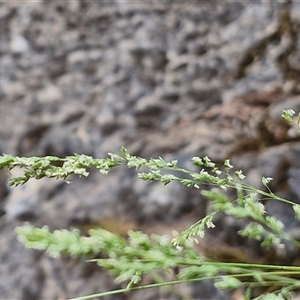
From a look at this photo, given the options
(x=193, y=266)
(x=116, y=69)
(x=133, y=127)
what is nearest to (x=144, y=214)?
(x=133, y=127)

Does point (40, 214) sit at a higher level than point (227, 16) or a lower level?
lower

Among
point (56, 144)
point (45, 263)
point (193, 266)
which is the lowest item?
point (45, 263)

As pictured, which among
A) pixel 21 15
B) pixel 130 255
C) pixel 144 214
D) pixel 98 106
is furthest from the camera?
pixel 21 15

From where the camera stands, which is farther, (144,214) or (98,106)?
(98,106)

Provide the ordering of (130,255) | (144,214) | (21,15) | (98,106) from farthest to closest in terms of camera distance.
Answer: (21,15) < (98,106) < (144,214) < (130,255)

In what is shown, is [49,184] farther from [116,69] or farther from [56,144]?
[116,69]

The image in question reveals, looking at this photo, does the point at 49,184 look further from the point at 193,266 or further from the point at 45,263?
the point at 193,266
